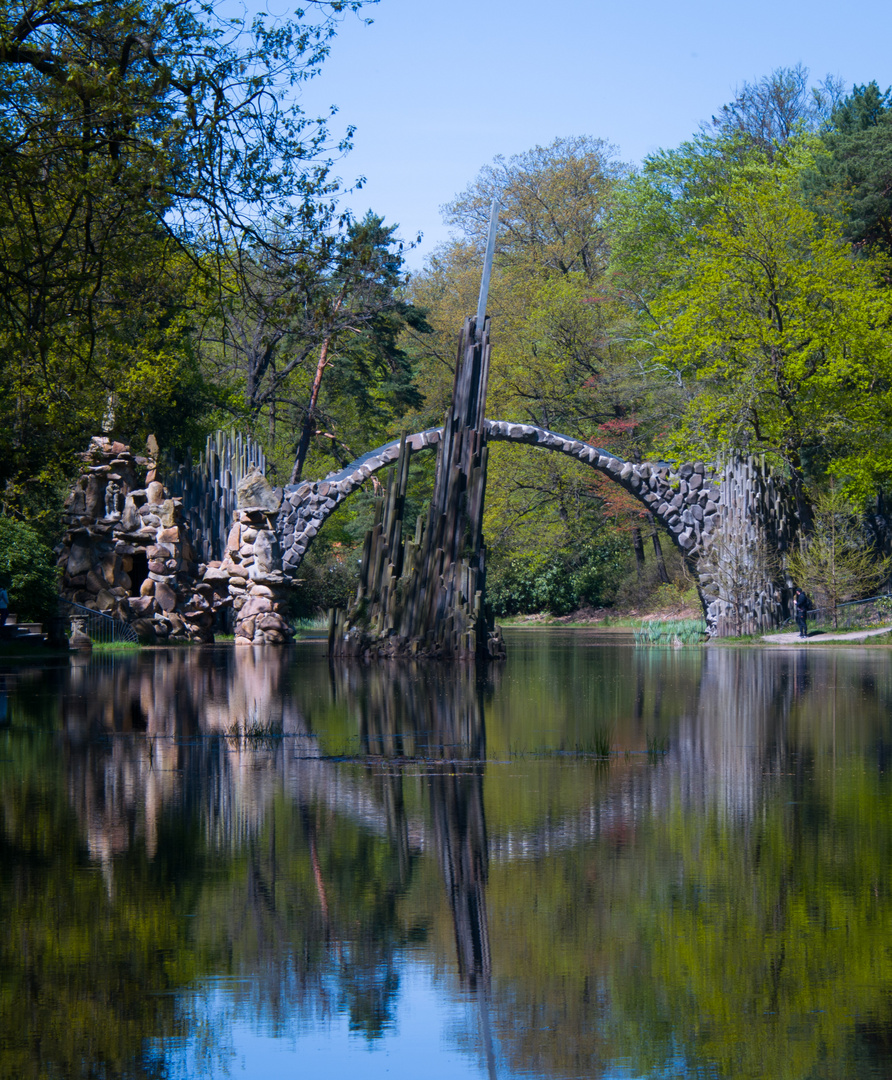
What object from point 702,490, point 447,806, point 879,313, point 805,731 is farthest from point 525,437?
point 447,806

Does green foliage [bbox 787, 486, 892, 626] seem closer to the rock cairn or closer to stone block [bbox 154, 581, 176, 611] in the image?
the rock cairn

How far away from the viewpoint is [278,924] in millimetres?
5027

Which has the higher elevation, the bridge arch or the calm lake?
the bridge arch

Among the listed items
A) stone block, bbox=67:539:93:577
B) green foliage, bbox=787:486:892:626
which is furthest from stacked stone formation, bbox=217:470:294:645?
green foliage, bbox=787:486:892:626

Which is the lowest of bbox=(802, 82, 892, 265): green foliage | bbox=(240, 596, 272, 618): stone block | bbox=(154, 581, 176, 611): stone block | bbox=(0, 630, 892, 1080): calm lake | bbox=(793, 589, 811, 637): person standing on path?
bbox=(0, 630, 892, 1080): calm lake

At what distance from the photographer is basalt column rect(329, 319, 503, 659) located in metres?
23.7

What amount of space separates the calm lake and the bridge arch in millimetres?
21874

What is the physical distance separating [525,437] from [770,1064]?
30572mm

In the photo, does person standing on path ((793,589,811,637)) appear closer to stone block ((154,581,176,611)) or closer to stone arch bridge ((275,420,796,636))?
stone arch bridge ((275,420,796,636))

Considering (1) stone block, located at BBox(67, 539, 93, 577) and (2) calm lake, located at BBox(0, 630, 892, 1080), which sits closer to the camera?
(2) calm lake, located at BBox(0, 630, 892, 1080)

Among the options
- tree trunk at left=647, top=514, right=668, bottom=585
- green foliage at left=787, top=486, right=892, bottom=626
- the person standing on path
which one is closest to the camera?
the person standing on path

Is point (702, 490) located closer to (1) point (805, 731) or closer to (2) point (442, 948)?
(1) point (805, 731)

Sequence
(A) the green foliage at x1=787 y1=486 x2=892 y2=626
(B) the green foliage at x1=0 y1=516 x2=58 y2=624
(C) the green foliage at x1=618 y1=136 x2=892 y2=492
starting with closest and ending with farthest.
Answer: (B) the green foliage at x1=0 y1=516 x2=58 y2=624, (A) the green foliage at x1=787 y1=486 x2=892 y2=626, (C) the green foliage at x1=618 y1=136 x2=892 y2=492

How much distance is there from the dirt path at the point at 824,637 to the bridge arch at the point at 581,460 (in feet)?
13.3
